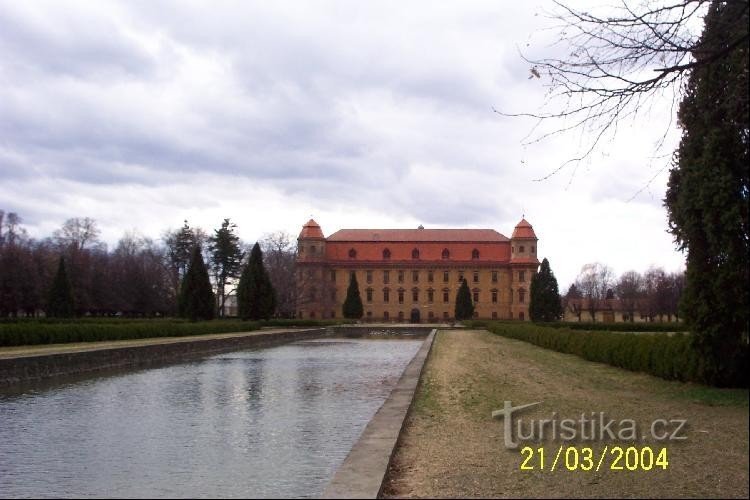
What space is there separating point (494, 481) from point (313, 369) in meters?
12.7

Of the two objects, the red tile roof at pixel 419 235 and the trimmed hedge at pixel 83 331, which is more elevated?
the red tile roof at pixel 419 235

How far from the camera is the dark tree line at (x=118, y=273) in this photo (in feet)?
149

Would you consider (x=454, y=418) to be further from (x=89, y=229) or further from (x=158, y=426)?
(x=89, y=229)

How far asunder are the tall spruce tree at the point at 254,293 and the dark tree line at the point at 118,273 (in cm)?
26

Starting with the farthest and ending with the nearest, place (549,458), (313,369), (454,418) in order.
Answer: (313,369)
(454,418)
(549,458)

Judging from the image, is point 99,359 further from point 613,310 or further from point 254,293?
point 613,310

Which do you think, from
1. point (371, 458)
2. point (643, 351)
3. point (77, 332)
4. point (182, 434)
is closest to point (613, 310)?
point (77, 332)

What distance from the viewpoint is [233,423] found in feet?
29.0

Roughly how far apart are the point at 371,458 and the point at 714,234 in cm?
696

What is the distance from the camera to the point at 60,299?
132 ft

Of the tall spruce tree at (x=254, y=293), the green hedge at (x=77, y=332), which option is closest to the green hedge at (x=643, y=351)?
the green hedge at (x=77, y=332)

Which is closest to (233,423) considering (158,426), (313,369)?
(158,426)

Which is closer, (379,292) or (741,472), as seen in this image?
(741,472)

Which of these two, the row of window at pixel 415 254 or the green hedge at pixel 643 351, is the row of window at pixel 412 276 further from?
the green hedge at pixel 643 351
